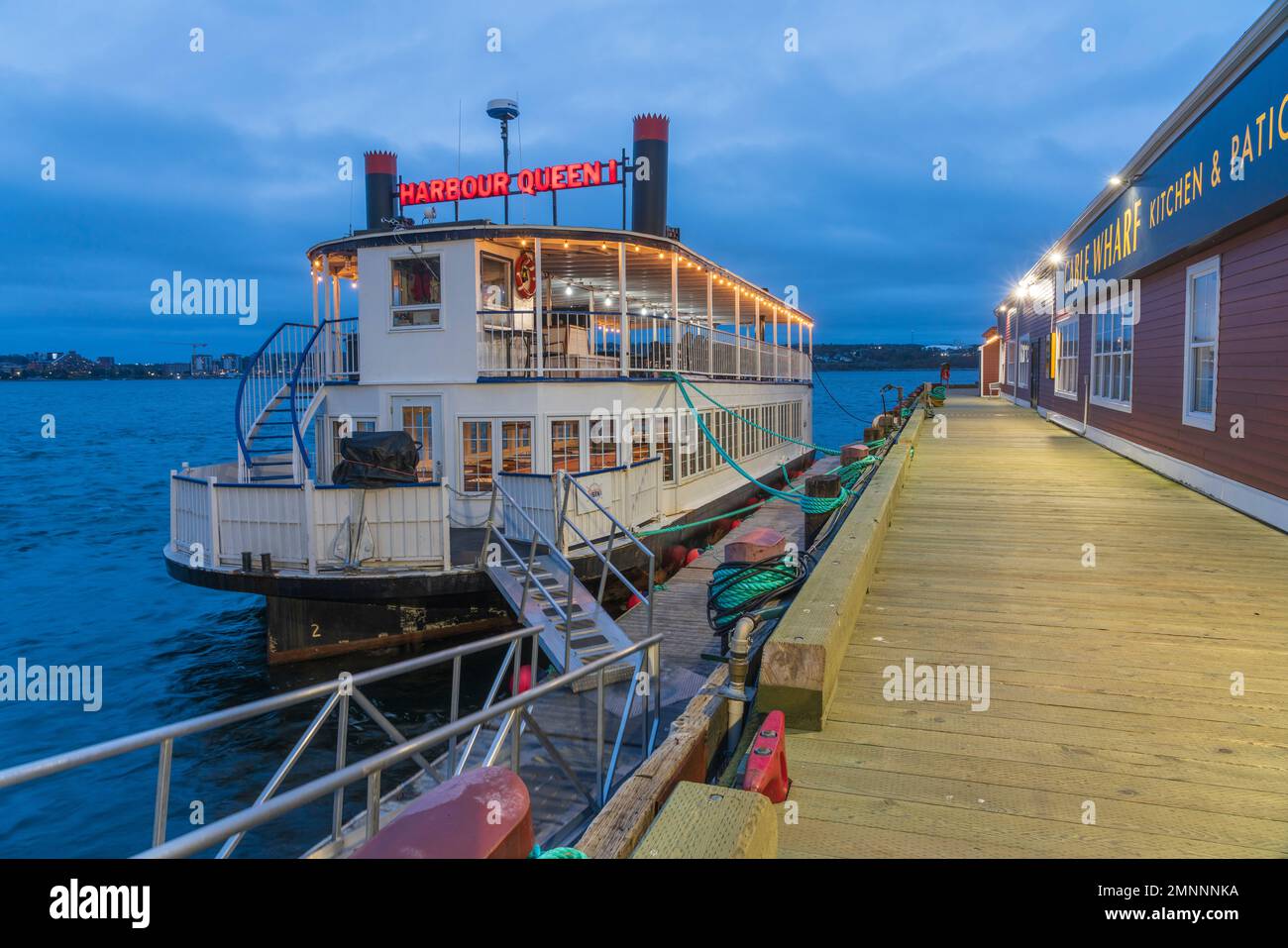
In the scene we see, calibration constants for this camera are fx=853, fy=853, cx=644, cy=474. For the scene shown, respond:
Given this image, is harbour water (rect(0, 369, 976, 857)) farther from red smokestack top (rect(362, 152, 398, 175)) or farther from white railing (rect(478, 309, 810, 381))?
red smokestack top (rect(362, 152, 398, 175))

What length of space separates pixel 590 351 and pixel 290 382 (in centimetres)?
675

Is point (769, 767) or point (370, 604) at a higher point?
point (769, 767)

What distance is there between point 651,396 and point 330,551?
7.10 meters

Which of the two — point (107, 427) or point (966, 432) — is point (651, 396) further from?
point (107, 427)

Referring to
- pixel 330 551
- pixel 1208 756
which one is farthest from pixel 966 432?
pixel 1208 756

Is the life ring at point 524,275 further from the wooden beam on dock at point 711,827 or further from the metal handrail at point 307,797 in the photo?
the wooden beam on dock at point 711,827

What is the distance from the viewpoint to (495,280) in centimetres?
1600

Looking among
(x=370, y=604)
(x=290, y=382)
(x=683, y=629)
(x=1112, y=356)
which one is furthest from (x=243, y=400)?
(x=1112, y=356)

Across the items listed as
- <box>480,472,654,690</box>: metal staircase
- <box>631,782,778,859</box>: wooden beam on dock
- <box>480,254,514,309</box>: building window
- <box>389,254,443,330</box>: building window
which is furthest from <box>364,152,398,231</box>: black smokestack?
<box>631,782,778,859</box>: wooden beam on dock

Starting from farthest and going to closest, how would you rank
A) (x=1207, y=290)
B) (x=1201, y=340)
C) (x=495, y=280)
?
(x=495, y=280) → (x=1201, y=340) → (x=1207, y=290)

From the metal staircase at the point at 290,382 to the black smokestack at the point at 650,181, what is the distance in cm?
733

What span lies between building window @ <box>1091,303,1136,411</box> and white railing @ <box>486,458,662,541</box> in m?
8.86

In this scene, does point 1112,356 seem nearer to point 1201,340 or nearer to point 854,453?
point 1201,340

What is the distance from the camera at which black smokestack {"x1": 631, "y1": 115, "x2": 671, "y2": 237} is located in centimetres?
1992
